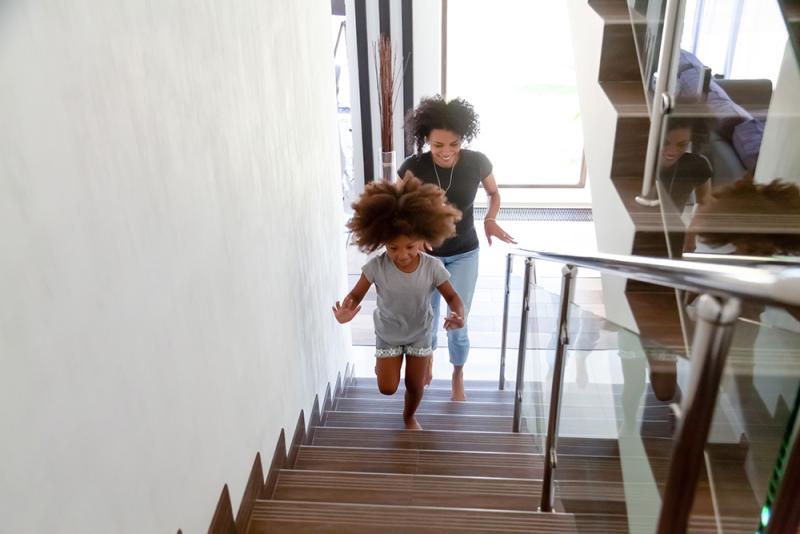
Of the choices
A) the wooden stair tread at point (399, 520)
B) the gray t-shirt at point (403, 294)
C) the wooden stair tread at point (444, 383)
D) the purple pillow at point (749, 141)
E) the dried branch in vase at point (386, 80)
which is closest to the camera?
the wooden stair tread at point (399, 520)

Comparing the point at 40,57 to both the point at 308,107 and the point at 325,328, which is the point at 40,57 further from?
the point at 325,328

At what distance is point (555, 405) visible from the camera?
2.18 meters

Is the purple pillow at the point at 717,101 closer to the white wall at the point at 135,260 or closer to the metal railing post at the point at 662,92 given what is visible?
the metal railing post at the point at 662,92

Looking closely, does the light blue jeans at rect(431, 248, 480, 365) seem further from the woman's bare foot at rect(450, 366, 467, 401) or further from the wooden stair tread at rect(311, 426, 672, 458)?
the wooden stair tread at rect(311, 426, 672, 458)

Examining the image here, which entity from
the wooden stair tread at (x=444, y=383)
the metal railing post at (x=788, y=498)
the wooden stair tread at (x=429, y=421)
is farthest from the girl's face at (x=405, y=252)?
the metal railing post at (x=788, y=498)

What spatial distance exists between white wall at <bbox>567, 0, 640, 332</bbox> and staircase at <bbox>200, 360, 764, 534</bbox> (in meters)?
0.59

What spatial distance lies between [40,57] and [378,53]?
237 inches

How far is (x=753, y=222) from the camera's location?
2.20 meters

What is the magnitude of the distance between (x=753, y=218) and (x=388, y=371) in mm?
1679

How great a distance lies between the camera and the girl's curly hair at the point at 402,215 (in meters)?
2.56

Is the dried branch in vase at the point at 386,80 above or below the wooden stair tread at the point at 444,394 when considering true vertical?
above

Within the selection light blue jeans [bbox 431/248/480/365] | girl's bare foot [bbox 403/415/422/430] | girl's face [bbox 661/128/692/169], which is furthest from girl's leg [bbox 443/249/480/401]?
girl's face [bbox 661/128/692/169]

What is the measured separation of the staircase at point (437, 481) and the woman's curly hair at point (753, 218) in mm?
821

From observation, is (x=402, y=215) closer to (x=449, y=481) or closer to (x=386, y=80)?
(x=449, y=481)
